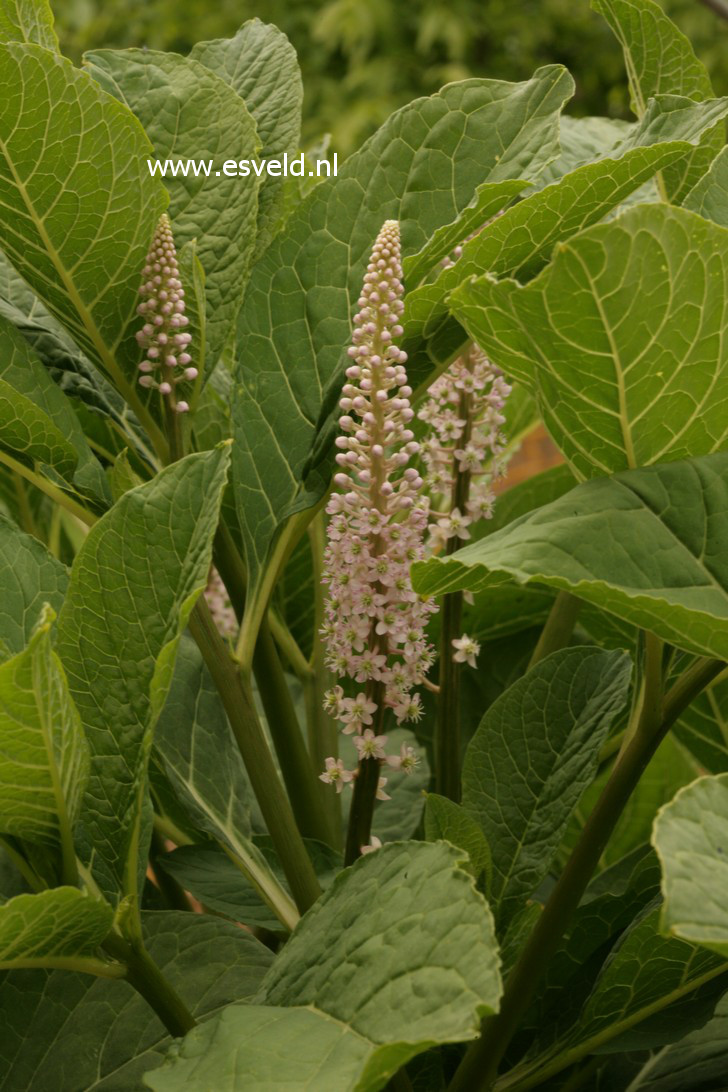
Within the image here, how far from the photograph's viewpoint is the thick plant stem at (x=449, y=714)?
1.71 ft

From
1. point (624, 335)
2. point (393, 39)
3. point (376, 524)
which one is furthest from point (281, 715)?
point (393, 39)

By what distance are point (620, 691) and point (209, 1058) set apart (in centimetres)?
18

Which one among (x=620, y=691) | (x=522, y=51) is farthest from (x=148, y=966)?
(x=522, y=51)

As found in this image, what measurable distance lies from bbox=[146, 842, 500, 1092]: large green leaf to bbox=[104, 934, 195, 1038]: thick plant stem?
44 mm

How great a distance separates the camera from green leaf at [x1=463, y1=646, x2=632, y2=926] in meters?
0.44

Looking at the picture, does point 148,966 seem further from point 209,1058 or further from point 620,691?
point 620,691

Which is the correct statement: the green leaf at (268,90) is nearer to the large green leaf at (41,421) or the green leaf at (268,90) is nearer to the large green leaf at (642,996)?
the large green leaf at (41,421)

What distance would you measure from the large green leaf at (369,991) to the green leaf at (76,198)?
211 mm

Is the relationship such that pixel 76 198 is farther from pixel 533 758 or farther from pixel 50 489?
pixel 533 758

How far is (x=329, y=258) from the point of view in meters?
0.47

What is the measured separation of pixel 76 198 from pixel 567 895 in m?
0.28

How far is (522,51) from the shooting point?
4895mm

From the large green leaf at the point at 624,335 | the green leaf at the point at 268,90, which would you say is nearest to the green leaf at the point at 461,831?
the large green leaf at the point at 624,335

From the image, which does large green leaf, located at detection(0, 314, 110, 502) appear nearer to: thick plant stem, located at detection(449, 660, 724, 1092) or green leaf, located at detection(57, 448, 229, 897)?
green leaf, located at detection(57, 448, 229, 897)
